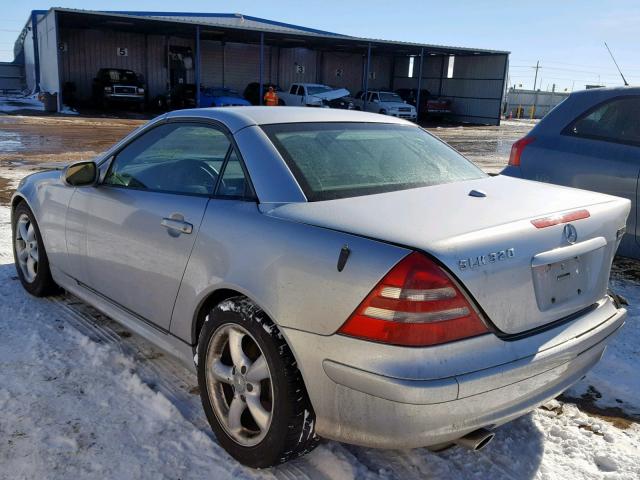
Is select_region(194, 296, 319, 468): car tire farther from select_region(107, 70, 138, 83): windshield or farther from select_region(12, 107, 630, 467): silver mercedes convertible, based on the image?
select_region(107, 70, 138, 83): windshield

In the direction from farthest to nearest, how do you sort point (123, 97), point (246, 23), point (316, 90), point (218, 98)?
point (246, 23) < point (316, 90) < point (123, 97) < point (218, 98)

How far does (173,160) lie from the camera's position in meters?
3.42

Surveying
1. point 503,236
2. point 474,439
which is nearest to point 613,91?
point 503,236

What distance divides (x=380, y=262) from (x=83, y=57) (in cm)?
3429

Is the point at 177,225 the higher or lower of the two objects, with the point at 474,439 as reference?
higher

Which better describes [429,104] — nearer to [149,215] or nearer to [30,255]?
[30,255]

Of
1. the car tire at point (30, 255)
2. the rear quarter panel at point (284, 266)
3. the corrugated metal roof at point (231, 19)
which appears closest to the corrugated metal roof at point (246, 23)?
the corrugated metal roof at point (231, 19)

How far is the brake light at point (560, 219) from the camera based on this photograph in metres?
2.36

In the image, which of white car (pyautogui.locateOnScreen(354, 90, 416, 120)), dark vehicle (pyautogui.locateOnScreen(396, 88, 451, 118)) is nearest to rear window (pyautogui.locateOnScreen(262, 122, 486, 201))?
white car (pyautogui.locateOnScreen(354, 90, 416, 120))

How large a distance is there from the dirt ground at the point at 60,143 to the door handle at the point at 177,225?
5.97 meters

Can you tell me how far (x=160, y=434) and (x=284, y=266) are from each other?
Result: 107 centimetres

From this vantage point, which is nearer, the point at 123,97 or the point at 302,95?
the point at 123,97

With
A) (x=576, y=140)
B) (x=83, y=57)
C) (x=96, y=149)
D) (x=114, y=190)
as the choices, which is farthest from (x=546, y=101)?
(x=114, y=190)

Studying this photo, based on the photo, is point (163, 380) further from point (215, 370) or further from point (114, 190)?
point (114, 190)
